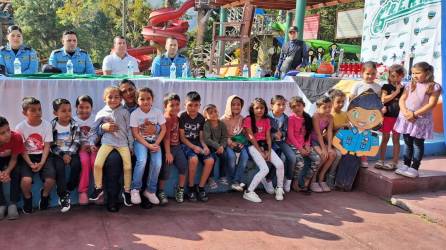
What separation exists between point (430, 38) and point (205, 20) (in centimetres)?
1622

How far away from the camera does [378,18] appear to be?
7.48 meters

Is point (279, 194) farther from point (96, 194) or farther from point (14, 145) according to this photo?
point (14, 145)

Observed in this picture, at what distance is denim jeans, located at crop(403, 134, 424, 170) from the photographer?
4.04 m

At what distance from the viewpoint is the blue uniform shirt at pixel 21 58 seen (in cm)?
473

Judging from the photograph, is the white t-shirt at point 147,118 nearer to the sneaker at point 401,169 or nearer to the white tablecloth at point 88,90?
the white tablecloth at point 88,90

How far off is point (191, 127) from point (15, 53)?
261 centimetres

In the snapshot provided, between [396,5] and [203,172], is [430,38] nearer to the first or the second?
[396,5]

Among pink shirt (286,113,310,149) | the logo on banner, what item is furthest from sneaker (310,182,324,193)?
the logo on banner

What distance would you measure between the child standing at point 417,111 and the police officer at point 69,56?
3851mm

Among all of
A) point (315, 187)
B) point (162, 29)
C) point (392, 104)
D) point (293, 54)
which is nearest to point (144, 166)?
point (315, 187)

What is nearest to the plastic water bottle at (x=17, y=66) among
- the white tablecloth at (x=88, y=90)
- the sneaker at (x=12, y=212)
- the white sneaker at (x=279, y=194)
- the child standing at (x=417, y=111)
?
the white tablecloth at (x=88, y=90)

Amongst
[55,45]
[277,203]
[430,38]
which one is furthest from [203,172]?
[55,45]

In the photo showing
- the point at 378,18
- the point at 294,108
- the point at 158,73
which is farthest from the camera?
the point at 378,18

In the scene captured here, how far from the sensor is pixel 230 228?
10.3ft
